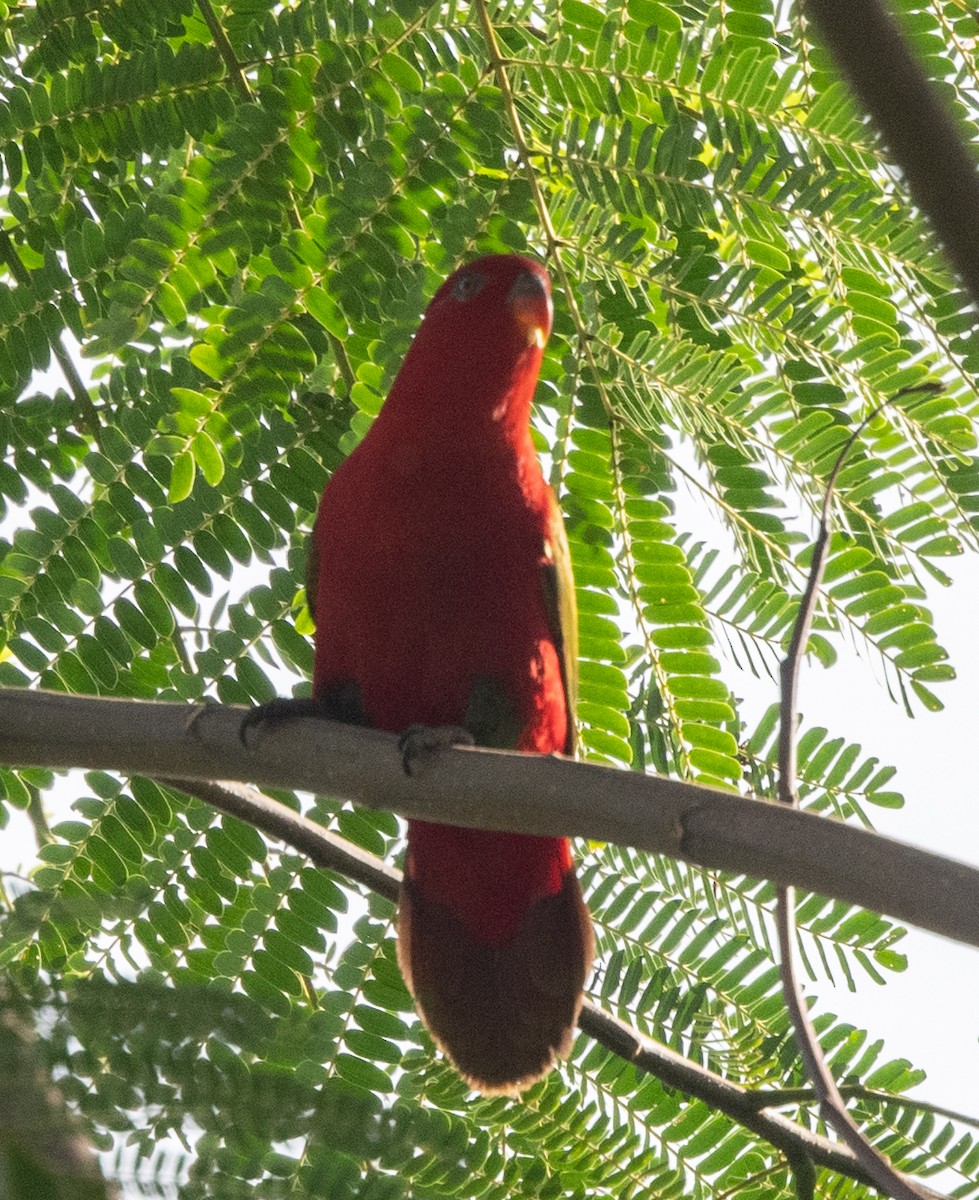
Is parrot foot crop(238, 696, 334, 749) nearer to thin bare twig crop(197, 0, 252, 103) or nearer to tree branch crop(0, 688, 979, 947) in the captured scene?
tree branch crop(0, 688, 979, 947)

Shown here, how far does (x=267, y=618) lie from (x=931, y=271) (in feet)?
4.60

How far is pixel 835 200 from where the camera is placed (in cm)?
247

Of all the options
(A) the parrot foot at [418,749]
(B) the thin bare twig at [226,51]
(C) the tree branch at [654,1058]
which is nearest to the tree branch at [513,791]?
(A) the parrot foot at [418,749]

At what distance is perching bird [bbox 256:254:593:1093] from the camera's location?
263 cm

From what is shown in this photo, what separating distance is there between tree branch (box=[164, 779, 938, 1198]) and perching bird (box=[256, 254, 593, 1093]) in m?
0.22

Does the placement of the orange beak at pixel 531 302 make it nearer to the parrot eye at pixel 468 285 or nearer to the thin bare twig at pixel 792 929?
the parrot eye at pixel 468 285

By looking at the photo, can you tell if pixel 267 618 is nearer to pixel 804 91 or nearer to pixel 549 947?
pixel 549 947

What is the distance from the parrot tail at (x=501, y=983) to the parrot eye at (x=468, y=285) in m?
1.13

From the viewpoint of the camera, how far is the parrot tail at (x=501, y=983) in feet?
8.34

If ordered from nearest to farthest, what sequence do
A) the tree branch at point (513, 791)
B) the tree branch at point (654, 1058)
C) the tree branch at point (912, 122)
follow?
the tree branch at point (912, 122), the tree branch at point (513, 791), the tree branch at point (654, 1058)

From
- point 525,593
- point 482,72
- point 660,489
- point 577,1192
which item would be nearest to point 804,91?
point 482,72

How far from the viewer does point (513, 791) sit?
173cm

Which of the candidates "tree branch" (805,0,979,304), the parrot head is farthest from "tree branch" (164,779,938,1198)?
"tree branch" (805,0,979,304)

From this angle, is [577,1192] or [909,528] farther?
[909,528]
